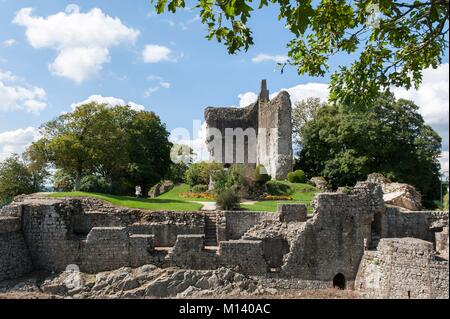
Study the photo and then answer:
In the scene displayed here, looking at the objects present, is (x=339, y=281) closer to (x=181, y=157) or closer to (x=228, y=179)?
(x=228, y=179)

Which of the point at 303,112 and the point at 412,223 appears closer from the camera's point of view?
the point at 412,223

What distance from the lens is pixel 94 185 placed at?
24.5m

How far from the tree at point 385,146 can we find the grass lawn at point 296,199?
11.5ft

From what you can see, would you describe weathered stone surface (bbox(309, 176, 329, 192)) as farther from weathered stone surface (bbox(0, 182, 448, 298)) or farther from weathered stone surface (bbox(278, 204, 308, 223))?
weathered stone surface (bbox(278, 204, 308, 223))

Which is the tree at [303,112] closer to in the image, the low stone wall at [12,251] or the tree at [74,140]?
the tree at [74,140]

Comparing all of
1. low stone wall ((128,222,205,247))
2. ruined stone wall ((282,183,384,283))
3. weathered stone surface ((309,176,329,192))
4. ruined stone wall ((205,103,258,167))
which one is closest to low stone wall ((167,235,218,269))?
low stone wall ((128,222,205,247))

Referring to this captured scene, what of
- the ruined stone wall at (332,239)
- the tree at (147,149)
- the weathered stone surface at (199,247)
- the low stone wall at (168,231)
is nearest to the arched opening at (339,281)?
the weathered stone surface at (199,247)

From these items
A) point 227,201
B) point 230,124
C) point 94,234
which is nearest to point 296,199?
point 227,201

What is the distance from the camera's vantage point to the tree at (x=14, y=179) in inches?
1272

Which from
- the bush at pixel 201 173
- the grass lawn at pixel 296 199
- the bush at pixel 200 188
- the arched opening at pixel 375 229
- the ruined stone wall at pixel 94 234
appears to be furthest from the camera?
the bush at pixel 201 173

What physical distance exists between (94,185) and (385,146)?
1817 centimetres

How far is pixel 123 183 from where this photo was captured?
1309 inches
